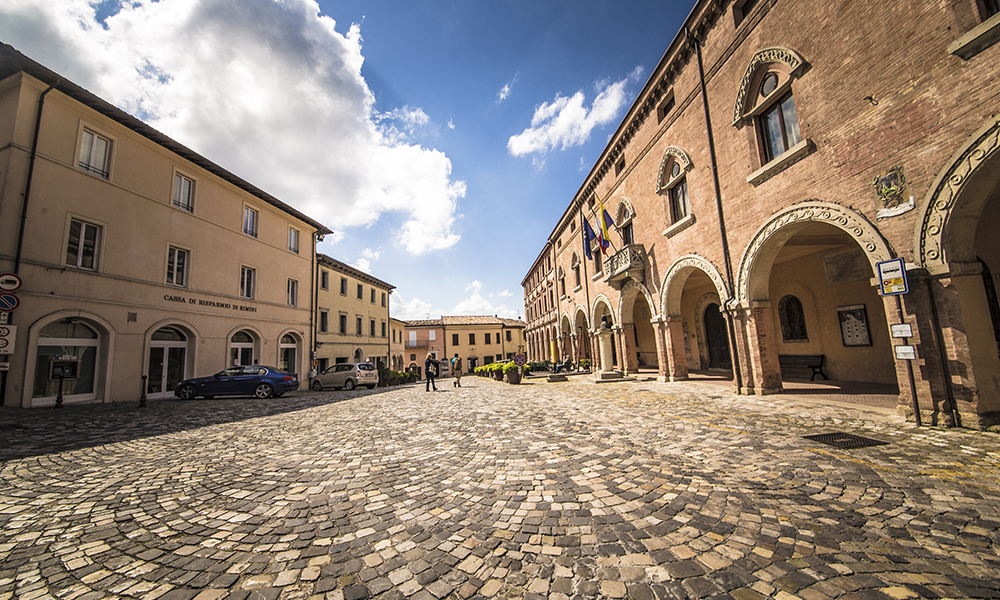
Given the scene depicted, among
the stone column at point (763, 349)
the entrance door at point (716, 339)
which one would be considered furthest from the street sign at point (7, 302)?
the entrance door at point (716, 339)

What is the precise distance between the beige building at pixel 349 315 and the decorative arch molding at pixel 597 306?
18.2 m

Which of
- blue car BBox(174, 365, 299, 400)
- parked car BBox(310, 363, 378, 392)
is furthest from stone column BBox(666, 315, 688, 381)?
parked car BBox(310, 363, 378, 392)

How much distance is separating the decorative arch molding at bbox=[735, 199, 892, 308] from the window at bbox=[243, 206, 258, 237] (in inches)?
880

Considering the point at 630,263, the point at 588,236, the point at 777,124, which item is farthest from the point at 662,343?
the point at 588,236

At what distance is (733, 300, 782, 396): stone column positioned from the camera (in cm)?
984

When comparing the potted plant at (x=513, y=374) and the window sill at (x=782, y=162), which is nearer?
the window sill at (x=782, y=162)

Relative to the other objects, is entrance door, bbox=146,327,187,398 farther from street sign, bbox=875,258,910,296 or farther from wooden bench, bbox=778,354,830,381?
wooden bench, bbox=778,354,830,381

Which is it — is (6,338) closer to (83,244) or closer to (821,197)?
(83,244)

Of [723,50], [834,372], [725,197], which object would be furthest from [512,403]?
[723,50]

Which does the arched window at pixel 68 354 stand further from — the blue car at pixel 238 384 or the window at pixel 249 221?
the window at pixel 249 221

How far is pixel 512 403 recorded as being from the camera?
35.8ft

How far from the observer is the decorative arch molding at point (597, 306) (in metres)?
19.3

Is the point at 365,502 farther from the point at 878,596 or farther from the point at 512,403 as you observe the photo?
the point at 512,403

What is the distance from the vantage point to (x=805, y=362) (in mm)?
12727
